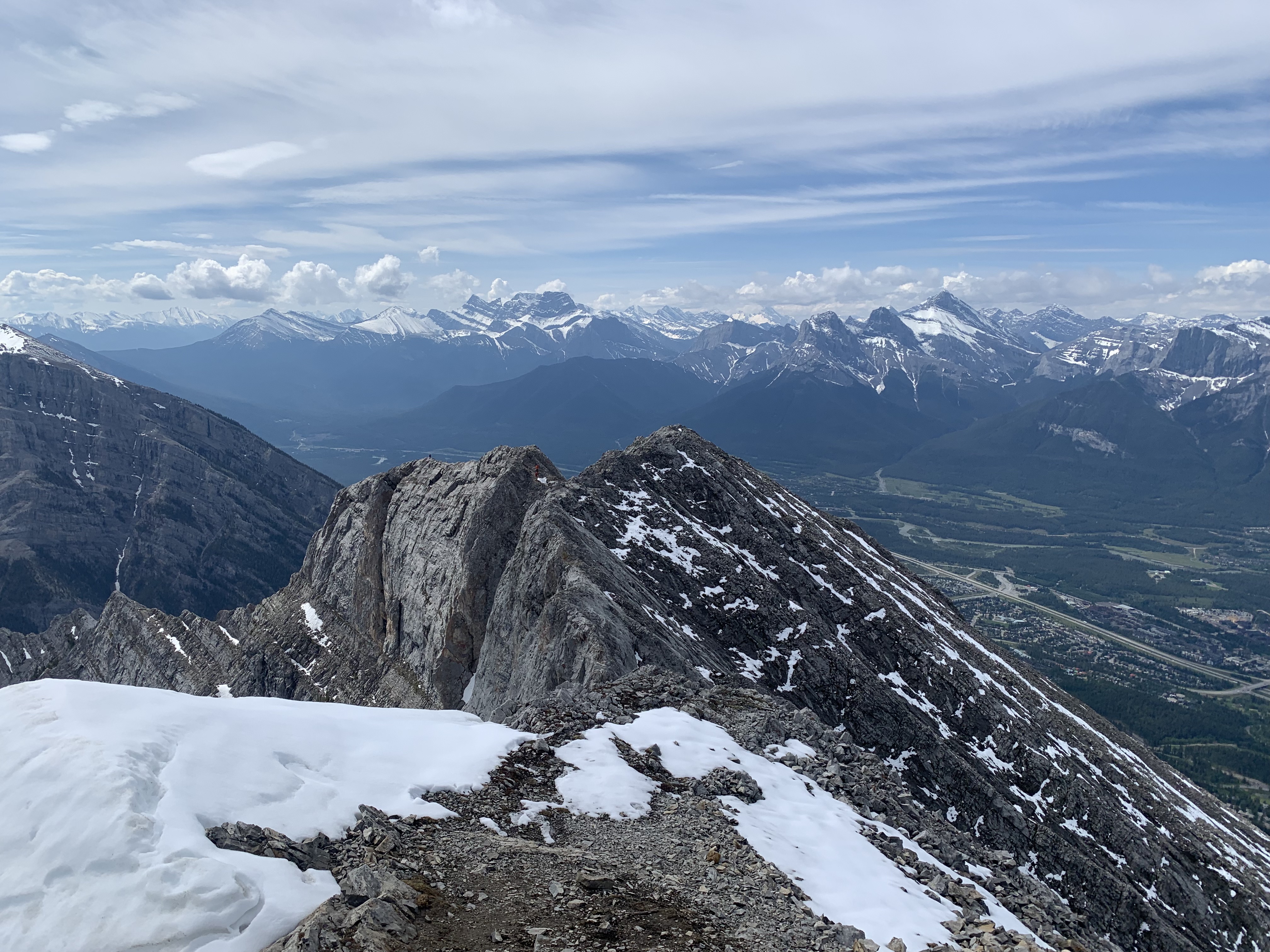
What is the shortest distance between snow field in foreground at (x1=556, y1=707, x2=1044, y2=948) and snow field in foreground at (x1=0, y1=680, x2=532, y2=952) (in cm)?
397

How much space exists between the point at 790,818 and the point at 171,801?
1899 cm

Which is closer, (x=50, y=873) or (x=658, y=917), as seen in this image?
(x=50, y=873)

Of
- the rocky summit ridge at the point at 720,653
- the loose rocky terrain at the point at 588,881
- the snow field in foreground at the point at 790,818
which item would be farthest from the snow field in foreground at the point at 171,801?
the rocky summit ridge at the point at 720,653

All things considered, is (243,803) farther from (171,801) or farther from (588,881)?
(588,881)

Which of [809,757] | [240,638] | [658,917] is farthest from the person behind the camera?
[240,638]

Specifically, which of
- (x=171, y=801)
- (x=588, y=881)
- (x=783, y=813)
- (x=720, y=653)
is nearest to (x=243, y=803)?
(x=171, y=801)

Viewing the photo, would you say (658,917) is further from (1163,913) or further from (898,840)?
(1163,913)

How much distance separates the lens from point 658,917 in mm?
18234

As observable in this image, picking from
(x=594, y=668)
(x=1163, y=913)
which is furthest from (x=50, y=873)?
(x=1163, y=913)

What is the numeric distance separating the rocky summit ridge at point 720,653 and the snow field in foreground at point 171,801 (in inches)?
357

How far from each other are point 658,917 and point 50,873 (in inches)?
534

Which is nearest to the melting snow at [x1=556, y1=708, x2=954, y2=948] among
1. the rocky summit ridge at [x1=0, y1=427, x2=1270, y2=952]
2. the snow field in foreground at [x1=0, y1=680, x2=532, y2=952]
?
the rocky summit ridge at [x1=0, y1=427, x2=1270, y2=952]

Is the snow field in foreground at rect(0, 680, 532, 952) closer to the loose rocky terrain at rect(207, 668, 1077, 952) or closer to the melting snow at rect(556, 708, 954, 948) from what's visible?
the loose rocky terrain at rect(207, 668, 1077, 952)

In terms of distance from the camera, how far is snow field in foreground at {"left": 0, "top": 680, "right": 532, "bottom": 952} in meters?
15.2
